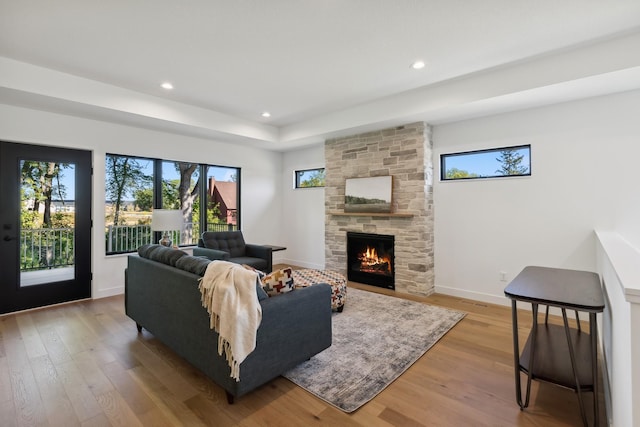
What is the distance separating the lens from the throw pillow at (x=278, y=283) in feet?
7.47

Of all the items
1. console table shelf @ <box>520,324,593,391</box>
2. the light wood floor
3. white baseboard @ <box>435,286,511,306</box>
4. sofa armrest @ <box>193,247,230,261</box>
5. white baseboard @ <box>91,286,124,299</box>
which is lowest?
the light wood floor

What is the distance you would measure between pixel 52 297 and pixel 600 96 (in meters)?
7.21

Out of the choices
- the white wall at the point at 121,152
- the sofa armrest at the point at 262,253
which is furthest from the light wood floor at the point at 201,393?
the sofa armrest at the point at 262,253

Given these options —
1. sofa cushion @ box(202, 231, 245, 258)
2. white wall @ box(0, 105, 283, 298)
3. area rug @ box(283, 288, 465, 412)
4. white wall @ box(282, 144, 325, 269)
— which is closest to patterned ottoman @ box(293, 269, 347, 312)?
area rug @ box(283, 288, 465, 412)

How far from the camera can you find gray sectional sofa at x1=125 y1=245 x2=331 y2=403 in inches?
79.5

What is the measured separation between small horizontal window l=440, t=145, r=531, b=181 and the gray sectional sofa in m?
3.06

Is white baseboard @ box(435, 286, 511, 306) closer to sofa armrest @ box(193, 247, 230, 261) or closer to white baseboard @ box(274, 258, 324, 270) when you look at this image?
white baseboard @ box(274, 258, 324, 270)

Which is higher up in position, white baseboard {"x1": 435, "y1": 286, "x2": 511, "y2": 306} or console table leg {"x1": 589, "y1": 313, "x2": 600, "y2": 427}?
console table leg {"x1": 589, "y1": 313, "x2": 600, "y2": 427}

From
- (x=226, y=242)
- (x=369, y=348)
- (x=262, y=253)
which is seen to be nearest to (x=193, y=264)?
(x=369, y=348)

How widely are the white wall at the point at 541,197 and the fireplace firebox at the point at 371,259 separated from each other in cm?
75

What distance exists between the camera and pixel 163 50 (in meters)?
2.95

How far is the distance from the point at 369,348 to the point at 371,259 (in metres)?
2.39

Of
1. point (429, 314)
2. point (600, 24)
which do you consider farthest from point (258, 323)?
point (600, 24)

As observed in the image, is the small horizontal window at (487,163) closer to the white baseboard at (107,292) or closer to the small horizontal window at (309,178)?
the small horizontal window at (309,178)
